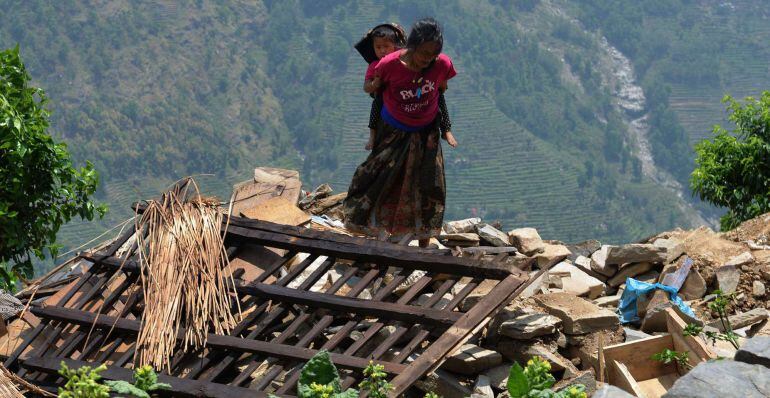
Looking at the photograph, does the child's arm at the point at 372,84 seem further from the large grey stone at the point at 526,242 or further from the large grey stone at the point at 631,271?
the large grey stone at the point at 631,271

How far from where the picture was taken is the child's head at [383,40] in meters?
6.56

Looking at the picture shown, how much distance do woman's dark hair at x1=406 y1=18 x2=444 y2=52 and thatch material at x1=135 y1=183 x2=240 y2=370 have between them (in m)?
1.49

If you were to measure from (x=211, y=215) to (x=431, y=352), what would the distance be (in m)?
1.71

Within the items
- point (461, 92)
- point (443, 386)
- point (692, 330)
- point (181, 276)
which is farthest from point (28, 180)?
point (461, 92)

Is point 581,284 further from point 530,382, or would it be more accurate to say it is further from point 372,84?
point 530,382

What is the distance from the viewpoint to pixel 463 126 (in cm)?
10112

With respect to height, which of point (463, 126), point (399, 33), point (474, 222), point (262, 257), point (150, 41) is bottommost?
point (463, 126)

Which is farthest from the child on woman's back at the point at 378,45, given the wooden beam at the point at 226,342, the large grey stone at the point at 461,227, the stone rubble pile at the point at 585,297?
the wooden beam at the point at 226,342

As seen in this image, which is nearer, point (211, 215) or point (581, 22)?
point (211, 215)

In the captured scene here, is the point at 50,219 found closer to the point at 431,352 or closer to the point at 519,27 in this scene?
the point at 431,352

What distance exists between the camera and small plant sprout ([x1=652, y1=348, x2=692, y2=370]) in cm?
495

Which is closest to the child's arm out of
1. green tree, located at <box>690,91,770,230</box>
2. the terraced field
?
green tree, located at <box>690,91,770,230</box>

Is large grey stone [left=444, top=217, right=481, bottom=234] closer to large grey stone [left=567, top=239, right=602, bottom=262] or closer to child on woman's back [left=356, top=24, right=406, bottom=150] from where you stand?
large grey stone [left=567, top=239, right=602, bottom=262]

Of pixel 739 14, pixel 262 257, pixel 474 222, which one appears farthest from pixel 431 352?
pixel 739 14
